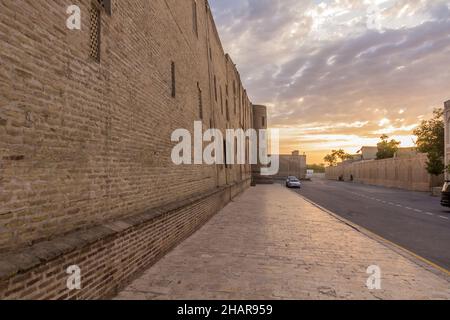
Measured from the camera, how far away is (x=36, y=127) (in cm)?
353

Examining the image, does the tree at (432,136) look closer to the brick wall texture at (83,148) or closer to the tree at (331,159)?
the brick wall texture at (83,148)

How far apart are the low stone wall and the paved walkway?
29.2m

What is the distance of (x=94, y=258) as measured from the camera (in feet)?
14.2

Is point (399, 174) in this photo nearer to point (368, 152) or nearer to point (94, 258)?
point (94, 258)

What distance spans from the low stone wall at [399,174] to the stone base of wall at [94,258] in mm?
34036

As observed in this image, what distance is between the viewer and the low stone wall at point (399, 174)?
3303 cm

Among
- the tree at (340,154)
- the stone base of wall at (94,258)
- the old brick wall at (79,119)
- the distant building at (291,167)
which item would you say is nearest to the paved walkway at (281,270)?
the stone base of wall at (94,258)

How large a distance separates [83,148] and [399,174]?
42228mm

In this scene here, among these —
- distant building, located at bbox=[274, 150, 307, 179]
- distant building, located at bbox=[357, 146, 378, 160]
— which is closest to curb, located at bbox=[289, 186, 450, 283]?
distant building, located at bbox=[274, 150, 307, 179]

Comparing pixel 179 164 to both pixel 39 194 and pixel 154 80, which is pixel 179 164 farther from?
pixel 39 194

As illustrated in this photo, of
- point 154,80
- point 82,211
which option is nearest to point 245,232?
point 154,80

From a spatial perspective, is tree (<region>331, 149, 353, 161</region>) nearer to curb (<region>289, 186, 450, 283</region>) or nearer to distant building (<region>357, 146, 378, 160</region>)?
distant building (<region>357, 146, 378, 160</region>)
